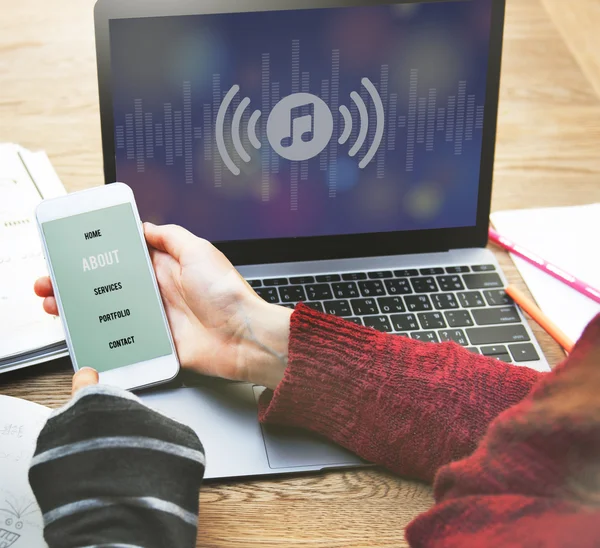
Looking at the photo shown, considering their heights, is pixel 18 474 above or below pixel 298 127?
below

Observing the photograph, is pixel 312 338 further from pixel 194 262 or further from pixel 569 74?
pixel 569 74

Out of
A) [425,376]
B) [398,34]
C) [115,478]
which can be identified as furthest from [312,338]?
[398,34]

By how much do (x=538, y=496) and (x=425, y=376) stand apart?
0.60 ft

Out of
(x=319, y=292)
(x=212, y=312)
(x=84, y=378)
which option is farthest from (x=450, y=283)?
(x=84, y=378)

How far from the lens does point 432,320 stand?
743 mm

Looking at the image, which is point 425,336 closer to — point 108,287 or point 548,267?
point 548,267

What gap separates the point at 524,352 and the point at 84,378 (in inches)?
15.1

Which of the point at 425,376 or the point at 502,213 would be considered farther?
the point at 502,213

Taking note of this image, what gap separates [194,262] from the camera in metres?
0.71

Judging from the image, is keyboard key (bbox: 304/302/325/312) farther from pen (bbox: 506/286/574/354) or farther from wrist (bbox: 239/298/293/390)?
pen (bbox: 506/286/574/354)

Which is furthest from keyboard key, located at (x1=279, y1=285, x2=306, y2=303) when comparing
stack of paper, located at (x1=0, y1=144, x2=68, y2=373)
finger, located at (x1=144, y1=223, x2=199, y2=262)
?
stack of paper, located at (x1=0, y1=144, x2=68, y2=373)

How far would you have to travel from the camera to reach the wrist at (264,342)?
681mm

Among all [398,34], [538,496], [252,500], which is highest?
[398,34]

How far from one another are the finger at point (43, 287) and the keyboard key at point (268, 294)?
19cm
